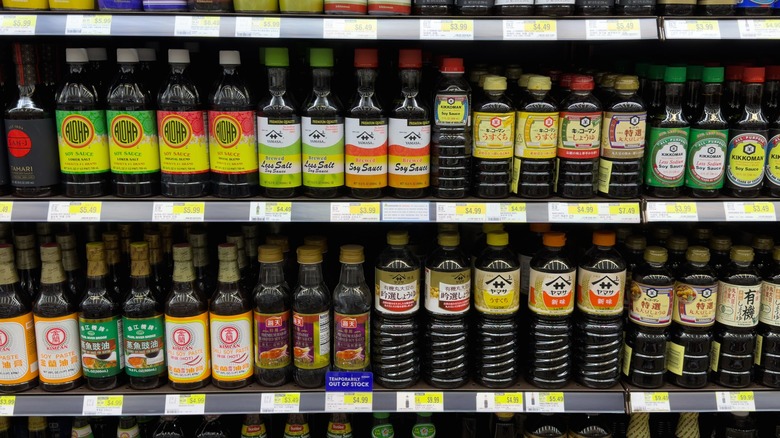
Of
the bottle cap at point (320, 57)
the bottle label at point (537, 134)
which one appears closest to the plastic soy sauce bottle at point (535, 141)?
the bottle label at point (537, 134)

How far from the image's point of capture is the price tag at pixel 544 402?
1.79 meters

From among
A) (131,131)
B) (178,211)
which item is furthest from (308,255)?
(131,131)

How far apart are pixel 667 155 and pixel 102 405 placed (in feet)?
5.62

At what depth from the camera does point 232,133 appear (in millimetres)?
1683

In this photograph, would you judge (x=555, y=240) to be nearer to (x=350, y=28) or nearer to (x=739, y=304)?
(x=739, y=304)

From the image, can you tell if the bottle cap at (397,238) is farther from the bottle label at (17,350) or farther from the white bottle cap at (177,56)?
the bottle label at (17,350)

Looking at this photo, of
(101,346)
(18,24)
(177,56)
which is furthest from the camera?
(101,346)

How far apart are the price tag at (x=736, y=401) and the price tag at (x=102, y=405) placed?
1.69 metres

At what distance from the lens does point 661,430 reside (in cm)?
211

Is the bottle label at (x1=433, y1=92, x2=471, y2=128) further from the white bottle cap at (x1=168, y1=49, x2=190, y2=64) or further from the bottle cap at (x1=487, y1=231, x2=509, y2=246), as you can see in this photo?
the white bottle cap at (x1=168, y1=49, x2=190, y2=64)

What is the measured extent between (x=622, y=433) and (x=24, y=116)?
2037 mm

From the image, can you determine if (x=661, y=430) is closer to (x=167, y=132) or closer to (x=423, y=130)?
(x=423, y=130)

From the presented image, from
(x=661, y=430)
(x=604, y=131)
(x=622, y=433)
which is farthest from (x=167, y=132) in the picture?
(x=661, y=430)

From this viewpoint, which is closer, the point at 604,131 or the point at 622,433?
the point at 604,131
